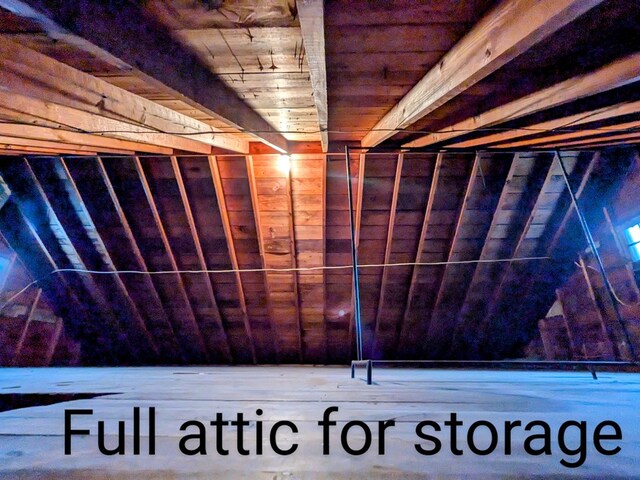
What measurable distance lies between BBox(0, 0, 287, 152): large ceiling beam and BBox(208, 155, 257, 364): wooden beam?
5.69 feet

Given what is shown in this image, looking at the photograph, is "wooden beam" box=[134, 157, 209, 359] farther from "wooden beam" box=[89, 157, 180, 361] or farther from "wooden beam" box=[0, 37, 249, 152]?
"wooden beam" box=[0, 37, 249, 152]

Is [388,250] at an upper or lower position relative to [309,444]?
upper

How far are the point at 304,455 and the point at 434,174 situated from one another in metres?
3.61

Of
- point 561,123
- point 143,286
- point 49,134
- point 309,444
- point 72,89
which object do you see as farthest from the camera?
point 143,286

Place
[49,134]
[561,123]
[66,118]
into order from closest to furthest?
[66,118]
[561,123]
[49,134]

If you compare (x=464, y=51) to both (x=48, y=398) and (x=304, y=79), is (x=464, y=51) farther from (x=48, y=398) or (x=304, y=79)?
(x=48, y=398)

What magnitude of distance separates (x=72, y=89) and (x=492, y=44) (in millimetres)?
1947

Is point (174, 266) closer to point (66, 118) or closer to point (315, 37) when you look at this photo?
point (66, 118)

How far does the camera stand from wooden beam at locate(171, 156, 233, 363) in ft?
12.6

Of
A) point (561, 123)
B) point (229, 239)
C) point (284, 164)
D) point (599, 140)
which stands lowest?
→ point (229, 239)

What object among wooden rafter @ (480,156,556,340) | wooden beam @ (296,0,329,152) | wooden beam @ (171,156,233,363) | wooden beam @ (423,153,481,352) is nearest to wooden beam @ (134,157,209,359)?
wooden beam @ (171,156,233,363)

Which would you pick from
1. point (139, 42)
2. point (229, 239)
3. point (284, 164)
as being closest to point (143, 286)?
point (229, 239)

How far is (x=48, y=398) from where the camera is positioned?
1.96 meters

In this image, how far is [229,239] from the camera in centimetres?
441
